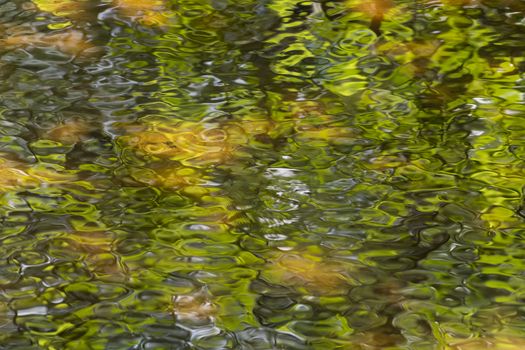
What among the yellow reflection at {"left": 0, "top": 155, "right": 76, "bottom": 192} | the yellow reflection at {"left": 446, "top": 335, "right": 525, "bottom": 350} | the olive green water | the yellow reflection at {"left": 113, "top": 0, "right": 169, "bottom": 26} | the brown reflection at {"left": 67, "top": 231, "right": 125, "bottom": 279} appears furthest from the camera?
the yellow reflection at {"left": 113, "top": 0, "right": 169, "bottom": 26}

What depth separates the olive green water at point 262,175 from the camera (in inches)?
87.4

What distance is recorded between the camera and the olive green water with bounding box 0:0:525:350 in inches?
87.4

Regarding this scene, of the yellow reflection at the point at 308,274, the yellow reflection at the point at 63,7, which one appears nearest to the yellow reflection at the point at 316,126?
the yellow reflection at the point at 308,274

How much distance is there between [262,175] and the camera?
2.74 meters

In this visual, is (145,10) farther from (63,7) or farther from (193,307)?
(193,307)

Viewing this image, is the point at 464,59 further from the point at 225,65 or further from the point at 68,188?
the point at 68,188

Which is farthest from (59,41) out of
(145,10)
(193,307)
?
(193,307)

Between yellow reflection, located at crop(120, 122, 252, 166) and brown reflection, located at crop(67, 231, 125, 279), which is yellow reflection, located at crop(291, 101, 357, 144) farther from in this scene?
brown reflection, located at crop(67, 231, 125, 279)

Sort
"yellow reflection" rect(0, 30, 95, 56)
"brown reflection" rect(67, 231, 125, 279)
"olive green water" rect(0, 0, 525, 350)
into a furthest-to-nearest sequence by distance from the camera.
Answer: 1. "yellow reflection" rect(0, 30, 95, 56)
2. "brown reflection" rect(67, 231, 125, 279)
3. "olive green water" rect(0, 0, 525, 350)

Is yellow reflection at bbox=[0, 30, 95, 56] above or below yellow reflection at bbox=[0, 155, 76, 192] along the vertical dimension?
above

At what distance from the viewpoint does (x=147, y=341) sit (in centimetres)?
215

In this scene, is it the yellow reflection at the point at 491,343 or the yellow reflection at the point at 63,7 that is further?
the yellow reflection at the point at 63,7

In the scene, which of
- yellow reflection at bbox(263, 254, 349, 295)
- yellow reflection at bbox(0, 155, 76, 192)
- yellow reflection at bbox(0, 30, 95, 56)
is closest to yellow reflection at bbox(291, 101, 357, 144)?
yellow reflection at bbox(263, 254, 349, 295)

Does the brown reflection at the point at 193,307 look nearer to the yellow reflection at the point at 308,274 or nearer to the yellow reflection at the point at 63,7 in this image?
the yellow reflection at the point at 308,274
